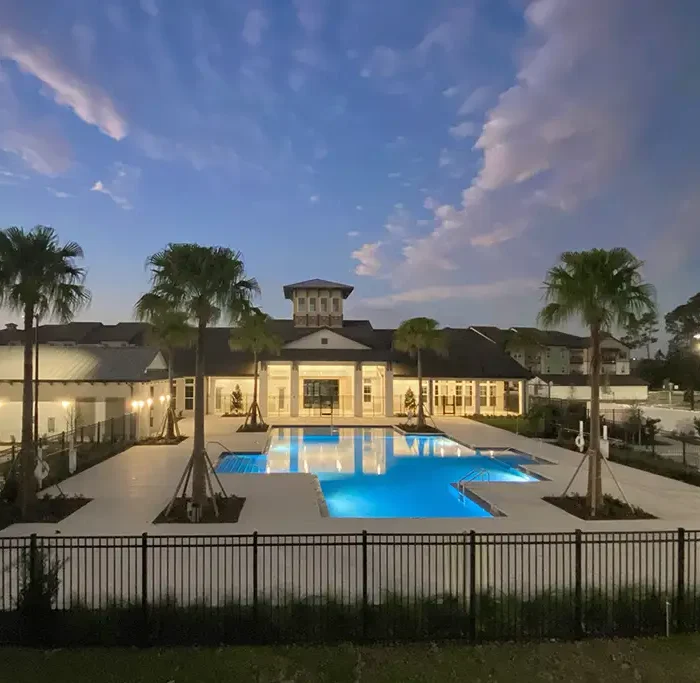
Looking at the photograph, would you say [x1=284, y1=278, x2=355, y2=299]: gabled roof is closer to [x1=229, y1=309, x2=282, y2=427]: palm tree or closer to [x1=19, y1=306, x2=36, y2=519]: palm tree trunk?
[x1=229, y1=309, x2=282, y2=427]: palm tree

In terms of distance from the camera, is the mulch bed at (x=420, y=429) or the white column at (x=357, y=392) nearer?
the mulch bed at (x=420, y=429)

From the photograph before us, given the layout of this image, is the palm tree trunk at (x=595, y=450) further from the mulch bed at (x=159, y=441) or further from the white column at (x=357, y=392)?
the white column at (x=357, y=392)

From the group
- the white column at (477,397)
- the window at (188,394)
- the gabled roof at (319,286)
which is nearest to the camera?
the window at (188,394)

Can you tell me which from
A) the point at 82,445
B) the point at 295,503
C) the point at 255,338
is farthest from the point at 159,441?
the point at 295,503

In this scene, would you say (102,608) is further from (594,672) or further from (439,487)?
(439,487)

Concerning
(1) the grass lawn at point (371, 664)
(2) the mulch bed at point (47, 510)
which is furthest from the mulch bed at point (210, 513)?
(1) the grass lawn at point (371, 664)

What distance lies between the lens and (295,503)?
1333cm

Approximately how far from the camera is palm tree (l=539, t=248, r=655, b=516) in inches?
489

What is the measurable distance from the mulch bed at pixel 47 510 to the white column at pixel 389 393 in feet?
84.6

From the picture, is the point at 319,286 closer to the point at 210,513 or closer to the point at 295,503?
the point at 295,503

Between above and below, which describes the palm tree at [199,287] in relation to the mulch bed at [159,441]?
→ above

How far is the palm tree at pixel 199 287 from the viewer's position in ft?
40.8

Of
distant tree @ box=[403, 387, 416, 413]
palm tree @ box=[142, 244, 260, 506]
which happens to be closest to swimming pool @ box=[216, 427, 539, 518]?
palm tree @ box=[142, 244, 260, 506]

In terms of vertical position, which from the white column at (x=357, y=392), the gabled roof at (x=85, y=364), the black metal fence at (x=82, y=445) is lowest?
the black metal fence at (x=82, y=445)
